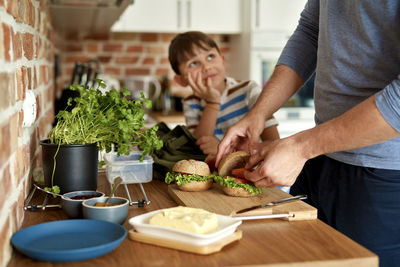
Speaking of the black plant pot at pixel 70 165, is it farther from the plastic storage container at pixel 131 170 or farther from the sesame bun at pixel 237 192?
the sesame bun at pixel 237 192

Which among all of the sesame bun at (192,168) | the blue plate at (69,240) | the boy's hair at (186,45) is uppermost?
the boy's hair at (186,45)

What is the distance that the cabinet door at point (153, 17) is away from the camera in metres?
3.81

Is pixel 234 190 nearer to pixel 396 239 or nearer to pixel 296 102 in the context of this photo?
pixel 396 239

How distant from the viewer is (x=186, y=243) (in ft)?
2.78

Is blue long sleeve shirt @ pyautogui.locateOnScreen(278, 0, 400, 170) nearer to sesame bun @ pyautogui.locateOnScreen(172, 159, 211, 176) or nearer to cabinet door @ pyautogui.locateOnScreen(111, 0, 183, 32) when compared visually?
sesame bun @ pyautogui.locateOnScreen(172, 159, 211, 176)

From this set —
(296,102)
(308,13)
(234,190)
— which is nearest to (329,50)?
(308,13)

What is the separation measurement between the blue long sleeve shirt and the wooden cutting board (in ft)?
0.85

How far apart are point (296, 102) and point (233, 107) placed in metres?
1.77

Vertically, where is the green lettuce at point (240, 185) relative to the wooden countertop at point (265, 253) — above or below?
above

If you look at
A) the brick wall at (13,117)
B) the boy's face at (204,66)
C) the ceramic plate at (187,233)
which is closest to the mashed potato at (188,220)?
the ceramic plate at (187,233)

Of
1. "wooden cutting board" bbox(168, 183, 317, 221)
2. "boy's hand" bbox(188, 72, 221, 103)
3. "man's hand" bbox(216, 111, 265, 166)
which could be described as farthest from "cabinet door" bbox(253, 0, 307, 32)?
"wooden cutting board" bbox(168, 183, 317, 221)

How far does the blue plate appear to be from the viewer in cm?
79

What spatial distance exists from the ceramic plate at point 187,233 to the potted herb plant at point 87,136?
0.31 meters

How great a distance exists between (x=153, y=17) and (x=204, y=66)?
1829mm
